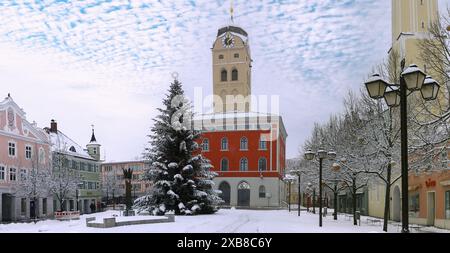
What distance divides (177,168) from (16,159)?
1926 cm

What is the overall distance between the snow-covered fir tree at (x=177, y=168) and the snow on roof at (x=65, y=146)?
21.9 metres

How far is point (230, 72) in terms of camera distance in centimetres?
7588

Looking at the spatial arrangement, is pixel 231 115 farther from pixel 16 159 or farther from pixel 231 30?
pixel 16 159

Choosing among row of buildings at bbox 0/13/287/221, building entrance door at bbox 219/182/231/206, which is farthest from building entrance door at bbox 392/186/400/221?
building entrance door at bbox 219/182/231/206

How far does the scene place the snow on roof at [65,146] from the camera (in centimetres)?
5508

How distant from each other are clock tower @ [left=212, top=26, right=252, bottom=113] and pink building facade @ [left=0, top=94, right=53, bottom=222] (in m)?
33.6

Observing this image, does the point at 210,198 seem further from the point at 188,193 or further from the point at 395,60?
the point at 395,60

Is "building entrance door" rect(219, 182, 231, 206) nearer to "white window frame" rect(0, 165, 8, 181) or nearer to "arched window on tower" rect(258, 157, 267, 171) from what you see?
"arched window on tower" rect(258, 157, 267, 171)

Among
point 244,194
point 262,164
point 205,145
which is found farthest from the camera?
point 205,145

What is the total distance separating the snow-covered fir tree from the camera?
3472 cm

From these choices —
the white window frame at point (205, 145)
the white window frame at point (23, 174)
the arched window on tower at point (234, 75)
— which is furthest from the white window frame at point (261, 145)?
the white window frame at point (23, 174)

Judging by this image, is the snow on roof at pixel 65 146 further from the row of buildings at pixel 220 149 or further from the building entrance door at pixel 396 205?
the building entrance door at pixel 396 205

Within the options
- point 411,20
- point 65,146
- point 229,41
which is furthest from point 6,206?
point 229,41

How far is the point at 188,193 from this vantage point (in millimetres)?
35188
